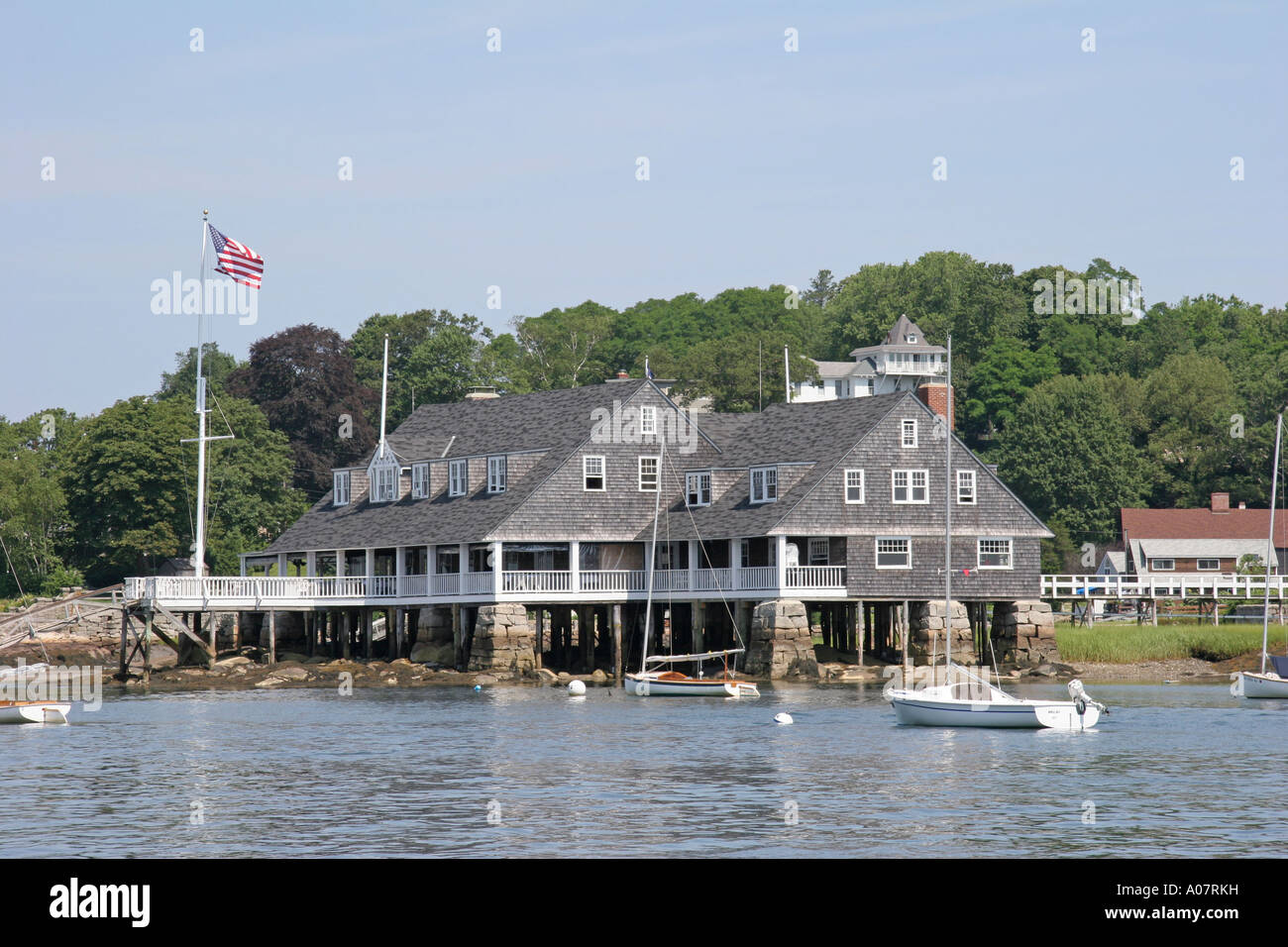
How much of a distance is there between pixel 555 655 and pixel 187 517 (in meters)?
38.8

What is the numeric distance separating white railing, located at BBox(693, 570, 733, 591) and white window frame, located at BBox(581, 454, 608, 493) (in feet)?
17.2

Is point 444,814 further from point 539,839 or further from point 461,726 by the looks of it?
point 461,726

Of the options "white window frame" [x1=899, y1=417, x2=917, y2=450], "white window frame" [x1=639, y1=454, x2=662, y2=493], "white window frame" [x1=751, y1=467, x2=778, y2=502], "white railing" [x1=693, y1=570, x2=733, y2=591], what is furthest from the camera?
"white window frame" [x1=639, y1=454, x2=662, y2=493]

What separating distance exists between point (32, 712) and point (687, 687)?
20.2m

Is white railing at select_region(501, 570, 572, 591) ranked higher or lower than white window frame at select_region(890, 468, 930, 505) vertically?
lower

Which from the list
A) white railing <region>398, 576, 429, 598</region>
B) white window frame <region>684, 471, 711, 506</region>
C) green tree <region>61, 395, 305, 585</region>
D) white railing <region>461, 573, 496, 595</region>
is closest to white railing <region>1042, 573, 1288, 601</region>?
white window frame <region>684, 471, 711, 506</region>

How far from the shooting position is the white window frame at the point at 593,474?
68.3 m

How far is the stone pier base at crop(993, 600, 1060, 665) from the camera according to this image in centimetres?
6662

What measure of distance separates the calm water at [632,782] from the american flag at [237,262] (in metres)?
17.7

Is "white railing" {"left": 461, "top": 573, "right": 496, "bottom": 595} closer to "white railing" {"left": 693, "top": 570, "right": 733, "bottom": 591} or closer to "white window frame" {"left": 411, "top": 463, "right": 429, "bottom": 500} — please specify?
"white railing" {"left": 693, "top": 570, "right": 733, "bottom": 591}

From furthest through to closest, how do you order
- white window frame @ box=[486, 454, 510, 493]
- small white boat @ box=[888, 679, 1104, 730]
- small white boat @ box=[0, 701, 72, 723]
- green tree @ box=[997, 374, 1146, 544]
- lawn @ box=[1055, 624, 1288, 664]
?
green tree @ box=[997, 374, 1146, 544] → white window frame @ box=[486, 454, 510, 493] → lawn @ box=[1055, 624, 1288, 664] → small white boat @ box=[0, 701, 72, 723] → small white boat @ box=[888, 679, 1104, 730]

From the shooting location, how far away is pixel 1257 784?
33.9m

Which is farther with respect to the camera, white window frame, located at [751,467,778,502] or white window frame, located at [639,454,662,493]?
white window frame, located at [639,454,662,493]

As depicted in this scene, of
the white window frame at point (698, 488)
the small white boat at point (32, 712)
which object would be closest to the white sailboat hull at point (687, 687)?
the white window frame at point (698, 488)
